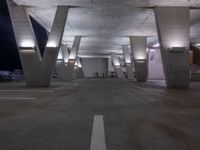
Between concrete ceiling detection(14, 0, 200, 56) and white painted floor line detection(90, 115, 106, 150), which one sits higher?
concrete ceiling detection(14, 0, 200, 56)

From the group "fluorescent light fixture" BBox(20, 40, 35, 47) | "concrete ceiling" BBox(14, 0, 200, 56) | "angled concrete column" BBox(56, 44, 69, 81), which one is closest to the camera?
"concrete ceiling" BBox(14, 0, 200, 56)

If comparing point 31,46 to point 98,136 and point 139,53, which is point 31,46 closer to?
point 98,136

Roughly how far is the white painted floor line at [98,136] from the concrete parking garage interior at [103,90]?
2 cm

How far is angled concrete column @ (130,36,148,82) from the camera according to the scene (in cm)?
3559

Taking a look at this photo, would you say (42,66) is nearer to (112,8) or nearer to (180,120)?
(112,8)

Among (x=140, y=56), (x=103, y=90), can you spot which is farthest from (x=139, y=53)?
(x=103, y=90)

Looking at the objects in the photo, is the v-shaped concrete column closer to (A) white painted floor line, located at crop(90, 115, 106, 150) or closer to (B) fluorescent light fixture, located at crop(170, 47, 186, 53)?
(B) fluorescent light fixture, located at crop(170, 47, 186, 53)

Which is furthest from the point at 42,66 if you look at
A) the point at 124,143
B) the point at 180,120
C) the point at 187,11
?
the point at 124,143

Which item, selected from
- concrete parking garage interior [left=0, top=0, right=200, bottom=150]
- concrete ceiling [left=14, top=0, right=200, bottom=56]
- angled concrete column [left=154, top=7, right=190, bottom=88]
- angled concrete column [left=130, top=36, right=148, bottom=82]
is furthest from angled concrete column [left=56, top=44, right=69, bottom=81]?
angled concrete column [left=154, top=7, right=190, bottom=88]

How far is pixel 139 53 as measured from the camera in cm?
3553

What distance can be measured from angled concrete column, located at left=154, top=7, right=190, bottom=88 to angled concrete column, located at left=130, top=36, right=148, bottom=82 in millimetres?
14797

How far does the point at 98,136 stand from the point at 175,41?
17.1 m

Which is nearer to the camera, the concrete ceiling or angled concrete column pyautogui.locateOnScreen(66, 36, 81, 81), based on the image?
the concrete ceiling

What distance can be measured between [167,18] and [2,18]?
26931 mm
